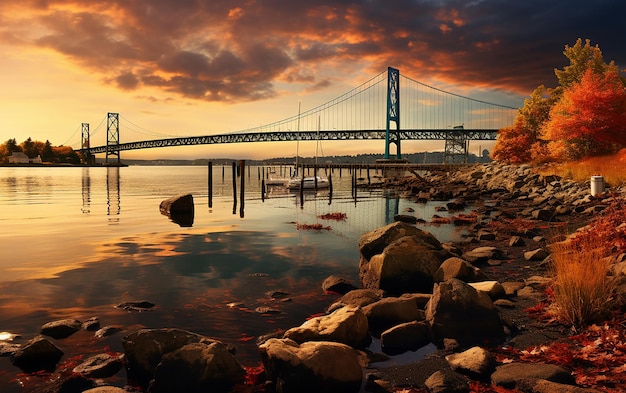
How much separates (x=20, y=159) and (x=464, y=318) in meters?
185

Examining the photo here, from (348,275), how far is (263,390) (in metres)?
6.74

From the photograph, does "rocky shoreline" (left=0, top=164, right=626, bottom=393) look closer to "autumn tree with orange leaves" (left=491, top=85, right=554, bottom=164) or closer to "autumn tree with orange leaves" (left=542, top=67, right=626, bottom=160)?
"autumn tree with orange leaves" (left=542, top=67, right=626, bottom=160)

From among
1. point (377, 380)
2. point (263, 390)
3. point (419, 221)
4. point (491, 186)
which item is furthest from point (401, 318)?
point (491, 186)

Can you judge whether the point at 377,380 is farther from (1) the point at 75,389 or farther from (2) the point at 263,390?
(1) the point at 75,389

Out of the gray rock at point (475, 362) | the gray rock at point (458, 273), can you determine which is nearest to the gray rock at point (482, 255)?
the gray rock at point (458, 273)

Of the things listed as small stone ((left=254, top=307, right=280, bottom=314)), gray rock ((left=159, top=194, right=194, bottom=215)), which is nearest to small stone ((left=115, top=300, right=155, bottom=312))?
small stone ((left=254, top=307, right=280, bottom=314))

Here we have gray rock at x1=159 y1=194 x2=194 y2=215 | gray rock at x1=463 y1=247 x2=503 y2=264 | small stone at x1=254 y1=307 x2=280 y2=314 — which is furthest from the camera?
gray rock at x1=159 y1=194 x2=194 y2=215

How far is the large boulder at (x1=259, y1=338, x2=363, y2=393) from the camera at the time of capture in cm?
538

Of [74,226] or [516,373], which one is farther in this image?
[74,226]

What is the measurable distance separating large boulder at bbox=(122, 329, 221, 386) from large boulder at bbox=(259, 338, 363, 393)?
1266 millimetres

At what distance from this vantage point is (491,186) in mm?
45969

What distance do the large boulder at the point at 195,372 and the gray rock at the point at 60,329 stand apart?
3226mm

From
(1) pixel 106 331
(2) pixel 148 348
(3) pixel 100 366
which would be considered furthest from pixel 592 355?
(1) pixel 106 331

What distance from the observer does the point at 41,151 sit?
163m
